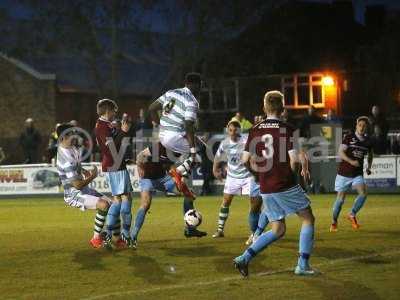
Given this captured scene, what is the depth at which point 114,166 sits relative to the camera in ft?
47.9

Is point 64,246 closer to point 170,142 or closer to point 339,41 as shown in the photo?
point 170,142

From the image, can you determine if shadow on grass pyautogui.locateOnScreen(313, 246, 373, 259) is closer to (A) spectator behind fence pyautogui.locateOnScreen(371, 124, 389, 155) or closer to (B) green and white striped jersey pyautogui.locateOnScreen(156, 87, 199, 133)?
(B) green and white striped jersey pyautogui.locateOnScreen(156, 87, 199, 133)

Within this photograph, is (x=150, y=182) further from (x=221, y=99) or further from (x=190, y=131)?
(x=221, y=99)

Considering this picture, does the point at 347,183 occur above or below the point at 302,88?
below

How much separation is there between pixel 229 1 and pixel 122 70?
14.7 meters

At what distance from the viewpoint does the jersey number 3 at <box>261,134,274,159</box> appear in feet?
35.8

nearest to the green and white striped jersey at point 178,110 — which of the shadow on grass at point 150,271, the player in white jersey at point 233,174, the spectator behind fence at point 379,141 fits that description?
the shadow on grass at point 150,271

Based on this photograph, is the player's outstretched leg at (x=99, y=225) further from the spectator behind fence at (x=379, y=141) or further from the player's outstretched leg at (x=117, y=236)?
the spectator behind fence at (x=379, y=141)

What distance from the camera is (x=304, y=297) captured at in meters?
9.68

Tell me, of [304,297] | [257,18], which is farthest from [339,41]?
[304,297]

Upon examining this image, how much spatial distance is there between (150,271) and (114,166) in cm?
312

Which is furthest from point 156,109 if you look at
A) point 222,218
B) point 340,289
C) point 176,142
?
point 340,289

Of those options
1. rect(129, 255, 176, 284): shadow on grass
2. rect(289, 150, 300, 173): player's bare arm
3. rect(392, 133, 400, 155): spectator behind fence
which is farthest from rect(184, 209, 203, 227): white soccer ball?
rect(392, 133, 400, 155): spectator behind fence

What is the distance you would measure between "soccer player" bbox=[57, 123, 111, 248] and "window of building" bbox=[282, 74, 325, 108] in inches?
1506
